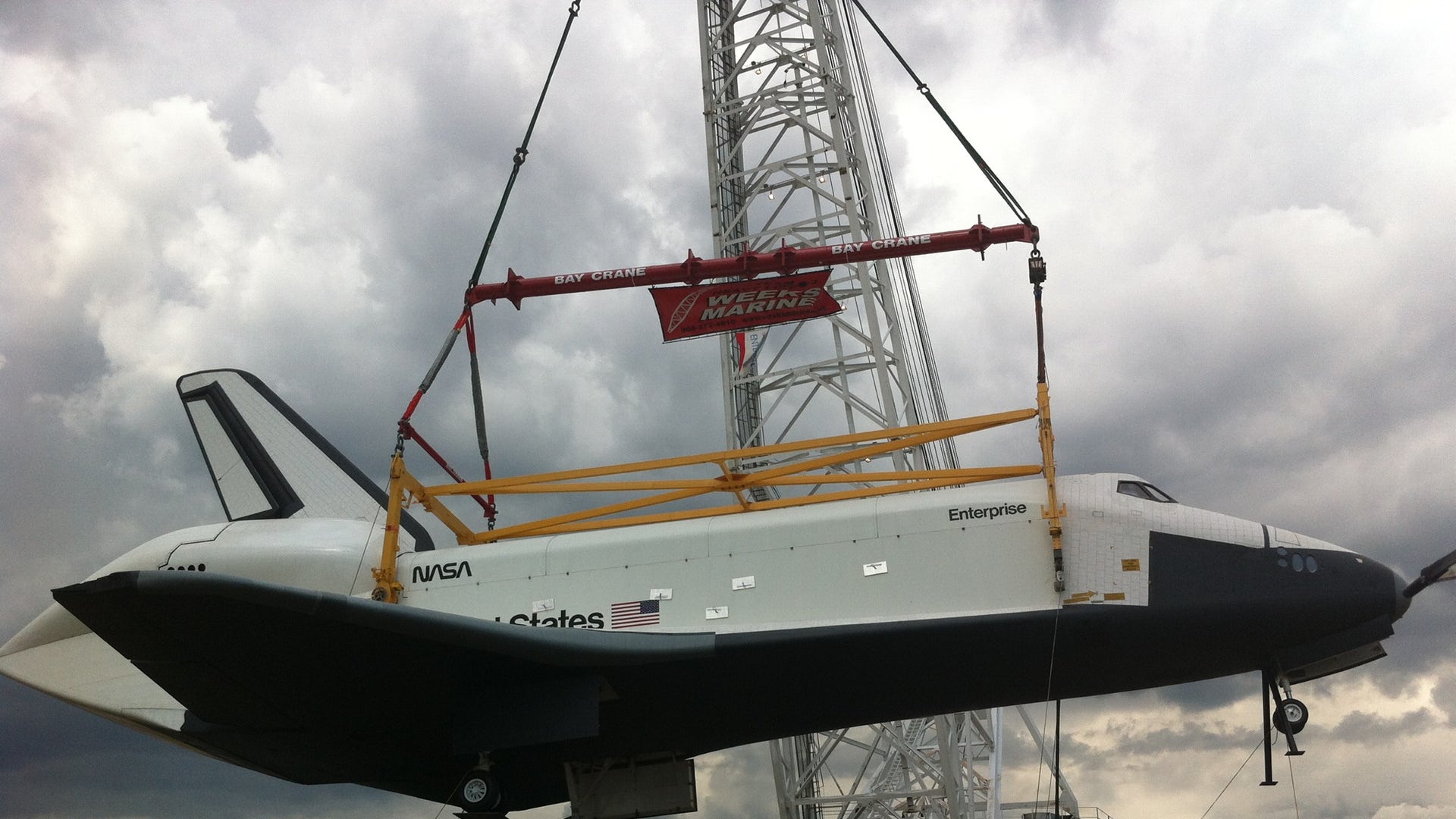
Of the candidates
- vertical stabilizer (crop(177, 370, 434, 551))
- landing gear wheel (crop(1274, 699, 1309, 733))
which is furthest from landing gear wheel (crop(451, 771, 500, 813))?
landing gear wheel (crop(1274, 699, 1309, 733))

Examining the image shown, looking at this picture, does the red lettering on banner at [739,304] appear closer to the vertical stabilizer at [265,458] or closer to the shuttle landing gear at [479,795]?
the vertical stabilizer at [265,458]

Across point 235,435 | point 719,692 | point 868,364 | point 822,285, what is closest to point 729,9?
point 868,364

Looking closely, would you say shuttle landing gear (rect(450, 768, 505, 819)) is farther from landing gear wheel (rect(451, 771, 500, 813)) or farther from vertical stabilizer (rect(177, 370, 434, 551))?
vertical stabilizer (rect(177, 370, 434, 551))

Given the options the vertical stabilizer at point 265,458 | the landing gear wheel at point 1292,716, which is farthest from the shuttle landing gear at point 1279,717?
the vertical stabilizer at point 265,458

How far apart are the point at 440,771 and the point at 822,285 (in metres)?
6.56

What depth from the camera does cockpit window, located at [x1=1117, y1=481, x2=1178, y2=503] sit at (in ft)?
28.1

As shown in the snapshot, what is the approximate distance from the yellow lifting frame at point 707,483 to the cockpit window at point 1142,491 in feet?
2.17

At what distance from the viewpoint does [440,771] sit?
10.6m

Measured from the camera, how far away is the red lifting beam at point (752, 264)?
11109 millimetres

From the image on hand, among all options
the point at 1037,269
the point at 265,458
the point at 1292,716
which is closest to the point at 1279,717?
the point at 1292,716

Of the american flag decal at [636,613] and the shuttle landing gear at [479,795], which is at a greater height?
the american flag decal at [636,613]

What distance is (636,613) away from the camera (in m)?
8.75

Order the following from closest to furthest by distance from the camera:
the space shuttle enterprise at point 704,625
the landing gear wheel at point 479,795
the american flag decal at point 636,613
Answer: the space shuttle enterprise at point 704,625
the american flag decal at point 636,613
the landing gear wheel at point 479,795

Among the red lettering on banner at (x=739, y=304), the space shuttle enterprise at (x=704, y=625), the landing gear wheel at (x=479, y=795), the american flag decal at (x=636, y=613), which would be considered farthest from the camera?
the red lettering on banner at (x=739, y=304)
